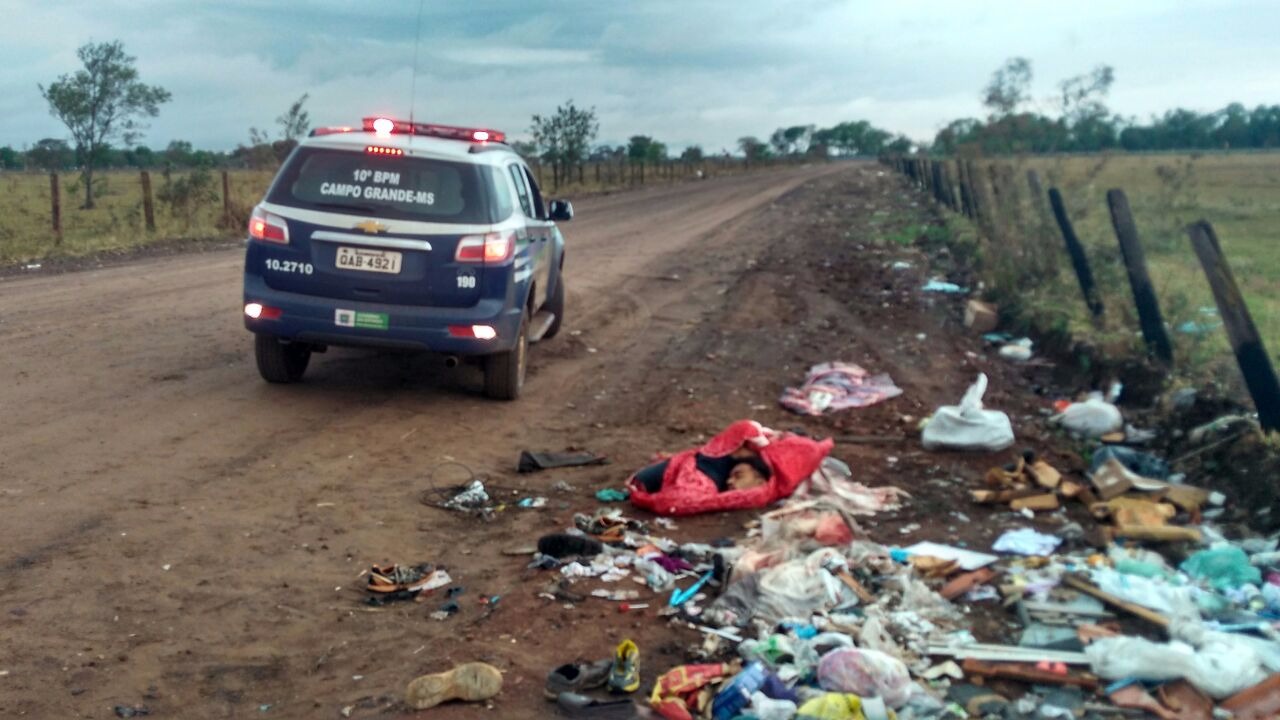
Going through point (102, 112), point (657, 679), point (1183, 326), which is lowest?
point (657, 679)

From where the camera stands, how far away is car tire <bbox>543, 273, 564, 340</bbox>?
39.6 feet

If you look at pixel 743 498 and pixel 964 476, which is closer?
pixel 743 498

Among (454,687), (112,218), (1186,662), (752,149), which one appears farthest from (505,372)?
(752,149)

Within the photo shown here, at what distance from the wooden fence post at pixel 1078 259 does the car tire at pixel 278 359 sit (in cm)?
692

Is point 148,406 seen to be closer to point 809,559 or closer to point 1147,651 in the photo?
point 809,559

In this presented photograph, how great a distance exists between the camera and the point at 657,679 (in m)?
4.55

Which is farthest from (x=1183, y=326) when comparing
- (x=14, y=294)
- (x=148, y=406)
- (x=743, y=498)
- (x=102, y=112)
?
(x=102, y=112)

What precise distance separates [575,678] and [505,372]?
4818mm

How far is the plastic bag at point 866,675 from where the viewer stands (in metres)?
4.38

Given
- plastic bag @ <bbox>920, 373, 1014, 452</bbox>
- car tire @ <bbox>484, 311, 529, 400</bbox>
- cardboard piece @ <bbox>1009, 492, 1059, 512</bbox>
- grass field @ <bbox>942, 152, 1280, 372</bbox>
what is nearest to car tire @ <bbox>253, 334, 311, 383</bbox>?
car tire @ <bbox>484, 311, 529, 400</bbox>

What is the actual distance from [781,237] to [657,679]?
65.9ft

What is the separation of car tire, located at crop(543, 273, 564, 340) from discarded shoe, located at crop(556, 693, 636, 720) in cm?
783

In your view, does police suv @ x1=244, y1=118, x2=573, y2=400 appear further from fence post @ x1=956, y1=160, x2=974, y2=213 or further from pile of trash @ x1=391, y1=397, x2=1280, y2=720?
fence post @ x1=956, y1=160, x2=974, y2=213

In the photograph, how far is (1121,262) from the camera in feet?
35.5
